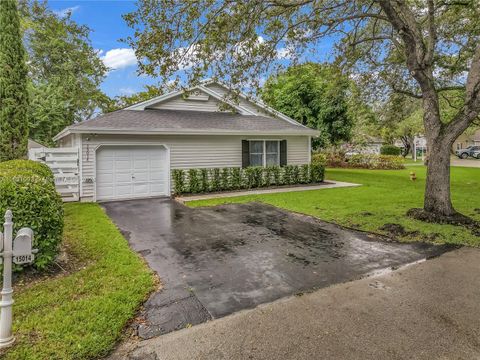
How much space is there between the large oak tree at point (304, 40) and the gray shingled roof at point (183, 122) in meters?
4.87

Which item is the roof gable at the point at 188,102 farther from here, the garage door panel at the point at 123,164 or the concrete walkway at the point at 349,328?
the concrete walkway at the point at 349,328

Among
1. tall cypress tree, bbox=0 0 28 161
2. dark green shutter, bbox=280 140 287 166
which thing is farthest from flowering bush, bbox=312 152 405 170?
tall cypress tree, bbox=0 0 28 161

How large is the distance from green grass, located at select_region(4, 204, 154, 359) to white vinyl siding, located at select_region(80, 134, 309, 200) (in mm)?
5991

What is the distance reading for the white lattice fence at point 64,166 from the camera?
10672 millimetres

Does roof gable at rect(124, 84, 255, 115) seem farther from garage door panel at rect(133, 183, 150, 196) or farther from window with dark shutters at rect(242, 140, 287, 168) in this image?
garage door panel at rect(133, 183, 150, 196)

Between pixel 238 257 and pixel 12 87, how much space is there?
11.3 meters

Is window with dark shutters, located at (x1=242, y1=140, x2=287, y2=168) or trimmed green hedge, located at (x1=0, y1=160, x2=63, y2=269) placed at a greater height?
window with dark shutters, located at (x1=242, y1=140, x2=287, y2=168)

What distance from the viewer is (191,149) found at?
1298 centimetres

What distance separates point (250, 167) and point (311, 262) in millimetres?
8927

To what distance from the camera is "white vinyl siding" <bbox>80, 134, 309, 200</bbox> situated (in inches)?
→ 438

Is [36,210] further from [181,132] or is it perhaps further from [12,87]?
[12,87]

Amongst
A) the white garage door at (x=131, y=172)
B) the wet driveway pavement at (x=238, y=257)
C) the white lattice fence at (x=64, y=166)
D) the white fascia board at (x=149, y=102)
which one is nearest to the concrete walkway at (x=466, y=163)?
the white fascia board at (x=149, y=102)

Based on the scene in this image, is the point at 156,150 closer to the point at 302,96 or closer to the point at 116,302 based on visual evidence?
the point at 116,302

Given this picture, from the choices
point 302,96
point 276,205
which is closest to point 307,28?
point 276,205
